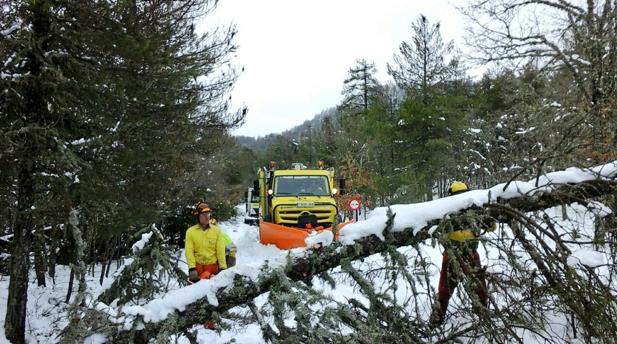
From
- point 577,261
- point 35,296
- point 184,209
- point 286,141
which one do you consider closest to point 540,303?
point 577,261

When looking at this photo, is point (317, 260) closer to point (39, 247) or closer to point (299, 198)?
point (39, 247)

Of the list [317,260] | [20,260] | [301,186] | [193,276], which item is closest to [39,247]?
[20,260]

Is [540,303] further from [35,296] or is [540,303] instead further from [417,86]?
[417,86]

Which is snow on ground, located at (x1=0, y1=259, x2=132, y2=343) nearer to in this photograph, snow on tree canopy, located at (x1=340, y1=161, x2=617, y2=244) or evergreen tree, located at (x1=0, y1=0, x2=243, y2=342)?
evergreen tree, located at (x1=0, y1=0, x2=243, y2=342)

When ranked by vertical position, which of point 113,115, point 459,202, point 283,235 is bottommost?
point 283,235

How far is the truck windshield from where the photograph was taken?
14.2m

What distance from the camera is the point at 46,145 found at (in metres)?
6.45

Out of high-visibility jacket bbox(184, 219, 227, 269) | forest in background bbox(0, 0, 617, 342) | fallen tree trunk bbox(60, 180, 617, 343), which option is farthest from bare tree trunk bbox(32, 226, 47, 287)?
fallen tree trunk bbox(60, 180, 617, 343)

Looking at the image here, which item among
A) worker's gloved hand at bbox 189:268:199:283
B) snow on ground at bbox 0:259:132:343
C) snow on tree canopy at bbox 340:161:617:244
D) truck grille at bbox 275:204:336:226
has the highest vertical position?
snow on tree canopy at bbox 340:161:617:244

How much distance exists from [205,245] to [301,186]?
789 centimetres

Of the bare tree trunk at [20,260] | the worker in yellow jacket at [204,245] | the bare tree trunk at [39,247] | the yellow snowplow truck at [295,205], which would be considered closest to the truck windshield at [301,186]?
the yellow snowplow truck at [295,205]

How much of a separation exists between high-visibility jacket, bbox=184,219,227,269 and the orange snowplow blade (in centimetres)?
517

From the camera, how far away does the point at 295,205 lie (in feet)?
44.4

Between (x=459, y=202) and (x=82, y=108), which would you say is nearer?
(x=459, y=202)
